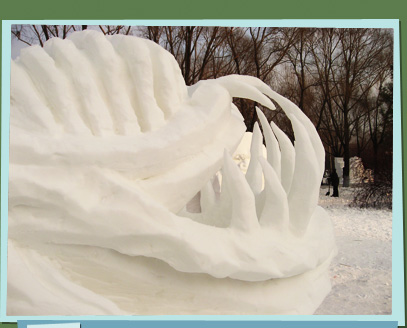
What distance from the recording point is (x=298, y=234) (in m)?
2.62

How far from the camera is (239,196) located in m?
2.34

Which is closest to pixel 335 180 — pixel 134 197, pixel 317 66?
pixel 317 66

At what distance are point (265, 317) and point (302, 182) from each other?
2.40 feet

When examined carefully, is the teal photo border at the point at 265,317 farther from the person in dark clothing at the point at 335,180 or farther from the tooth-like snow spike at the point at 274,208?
the person in dark clothing at the point at 335,180

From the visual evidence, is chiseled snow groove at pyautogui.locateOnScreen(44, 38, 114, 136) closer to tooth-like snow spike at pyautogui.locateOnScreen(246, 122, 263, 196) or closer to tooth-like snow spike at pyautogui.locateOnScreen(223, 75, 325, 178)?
tooth-like snow spike at pyautogui.locateOnScreen(223, 75, 325, 178)

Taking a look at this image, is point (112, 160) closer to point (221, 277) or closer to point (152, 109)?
point (152, 109)

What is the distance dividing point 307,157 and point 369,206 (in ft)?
7.01

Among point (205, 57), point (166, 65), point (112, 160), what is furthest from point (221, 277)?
point (205, 57)

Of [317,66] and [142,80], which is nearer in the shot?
[142,80]

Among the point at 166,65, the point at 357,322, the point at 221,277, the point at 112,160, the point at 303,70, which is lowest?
the point at 357,322

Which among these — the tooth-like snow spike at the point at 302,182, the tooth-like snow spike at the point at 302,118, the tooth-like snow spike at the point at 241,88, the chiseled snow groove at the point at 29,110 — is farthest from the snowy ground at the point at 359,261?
the chiseled snow groove at the point at 29,110

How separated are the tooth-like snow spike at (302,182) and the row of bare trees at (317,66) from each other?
147 cm

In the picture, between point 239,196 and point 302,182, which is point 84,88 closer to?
point 239,196

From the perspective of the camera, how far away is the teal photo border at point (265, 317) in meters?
2.37
